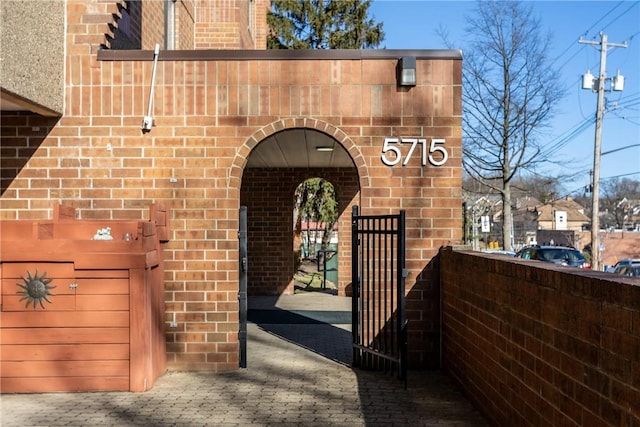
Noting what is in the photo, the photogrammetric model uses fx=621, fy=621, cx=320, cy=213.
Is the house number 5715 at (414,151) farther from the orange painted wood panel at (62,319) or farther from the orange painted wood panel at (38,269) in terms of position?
the orange painted wood panel at (38,269)

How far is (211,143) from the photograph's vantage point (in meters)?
7.88

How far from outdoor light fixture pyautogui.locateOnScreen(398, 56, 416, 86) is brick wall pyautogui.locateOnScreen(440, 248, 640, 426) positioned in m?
2.39

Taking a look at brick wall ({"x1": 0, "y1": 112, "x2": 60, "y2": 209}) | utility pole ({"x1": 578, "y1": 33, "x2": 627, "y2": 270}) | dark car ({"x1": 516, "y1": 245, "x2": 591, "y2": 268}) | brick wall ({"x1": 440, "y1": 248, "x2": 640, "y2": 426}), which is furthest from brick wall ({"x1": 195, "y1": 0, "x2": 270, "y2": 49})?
utility pole ({"x1": 578, "y1": 33, "x2": 627, "y2": 270})

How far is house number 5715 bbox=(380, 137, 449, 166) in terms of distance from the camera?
312 inches

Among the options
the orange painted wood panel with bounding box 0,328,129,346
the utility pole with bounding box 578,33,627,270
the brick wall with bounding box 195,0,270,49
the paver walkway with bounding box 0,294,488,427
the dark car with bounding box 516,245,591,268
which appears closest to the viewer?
the paver walkway with bounding box 0,294,488,427

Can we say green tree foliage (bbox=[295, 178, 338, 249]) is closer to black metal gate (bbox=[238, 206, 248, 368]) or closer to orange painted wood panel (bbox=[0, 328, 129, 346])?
black metal gate (bbox=[238, 206, 248, 368])

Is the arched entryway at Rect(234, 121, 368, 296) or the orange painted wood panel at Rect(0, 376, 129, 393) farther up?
the arched entryway at Rect(234, 121, 368, 296)

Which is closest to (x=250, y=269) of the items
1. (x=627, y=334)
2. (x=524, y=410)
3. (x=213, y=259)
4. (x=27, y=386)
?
(x=213, y=259)

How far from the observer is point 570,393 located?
12.7 ft

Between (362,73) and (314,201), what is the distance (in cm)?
2013

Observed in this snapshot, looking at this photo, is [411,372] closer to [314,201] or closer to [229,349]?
[229,349]

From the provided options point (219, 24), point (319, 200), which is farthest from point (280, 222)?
point (319, 200)

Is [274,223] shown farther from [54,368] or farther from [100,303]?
[54,368]

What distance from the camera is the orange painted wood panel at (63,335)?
6.56 meters
